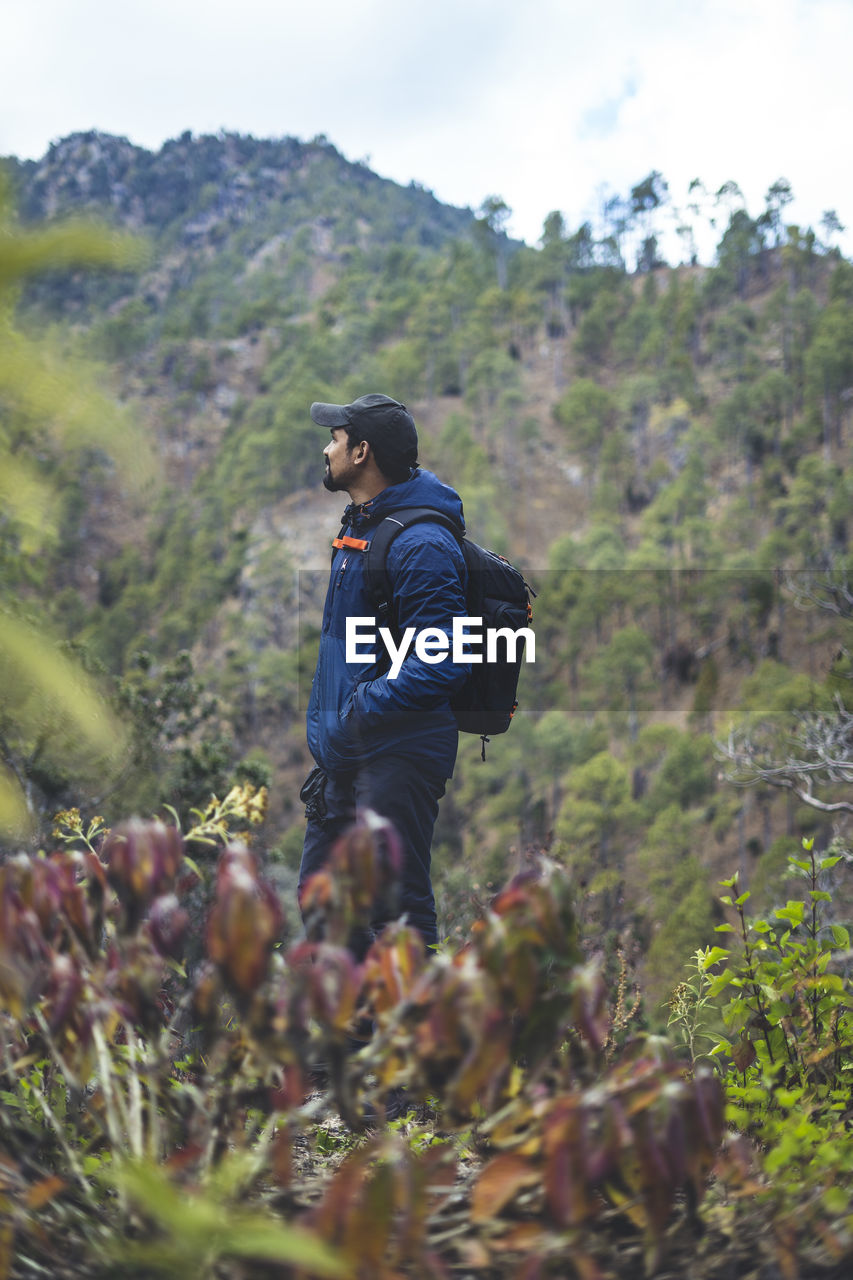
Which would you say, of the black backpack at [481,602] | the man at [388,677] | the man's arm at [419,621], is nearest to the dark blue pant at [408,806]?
the man at [388,677]

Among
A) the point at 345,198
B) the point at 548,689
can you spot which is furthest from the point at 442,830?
the point at 345,198

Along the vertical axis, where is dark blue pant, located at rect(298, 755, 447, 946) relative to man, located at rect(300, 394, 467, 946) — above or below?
below

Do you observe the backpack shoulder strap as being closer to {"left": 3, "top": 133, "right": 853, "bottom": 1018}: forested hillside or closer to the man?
the man

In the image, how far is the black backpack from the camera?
7.91 ft

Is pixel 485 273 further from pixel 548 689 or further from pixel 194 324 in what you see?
pixel 548 689

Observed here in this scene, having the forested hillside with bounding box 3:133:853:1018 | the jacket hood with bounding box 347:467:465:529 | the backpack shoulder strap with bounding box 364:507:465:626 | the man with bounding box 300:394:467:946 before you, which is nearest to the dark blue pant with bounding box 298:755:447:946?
the man with bounding box 300:394:467:946

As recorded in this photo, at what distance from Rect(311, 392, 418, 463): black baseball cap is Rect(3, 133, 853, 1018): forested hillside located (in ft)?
19.4

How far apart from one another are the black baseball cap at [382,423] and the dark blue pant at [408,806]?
77 centimetres

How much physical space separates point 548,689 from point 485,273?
38971 millimetres

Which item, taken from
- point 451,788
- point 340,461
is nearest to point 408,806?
point 340,461

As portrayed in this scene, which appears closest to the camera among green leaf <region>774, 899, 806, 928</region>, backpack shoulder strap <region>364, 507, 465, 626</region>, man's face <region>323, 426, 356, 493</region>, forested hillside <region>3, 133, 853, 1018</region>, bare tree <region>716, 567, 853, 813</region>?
green leaf <region>774, 899, 806, 928</region>

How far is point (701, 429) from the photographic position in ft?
151

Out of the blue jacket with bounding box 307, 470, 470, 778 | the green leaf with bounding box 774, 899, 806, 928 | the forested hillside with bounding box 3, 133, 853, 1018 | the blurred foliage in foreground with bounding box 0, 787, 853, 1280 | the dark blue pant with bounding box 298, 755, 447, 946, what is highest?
the forested hillside with bounding box 3, 133, 853, 1018

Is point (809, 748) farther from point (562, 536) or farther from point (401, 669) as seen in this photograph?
point (562, 536)
